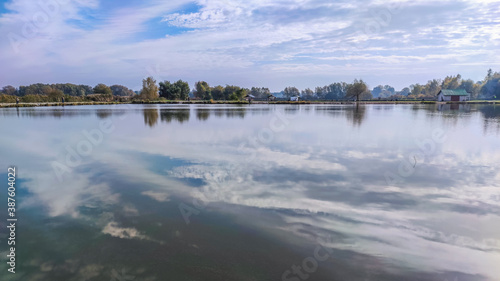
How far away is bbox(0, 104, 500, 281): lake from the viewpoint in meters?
3.89

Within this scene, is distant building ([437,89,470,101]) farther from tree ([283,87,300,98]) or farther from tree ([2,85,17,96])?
tree ([2,85,17,96])

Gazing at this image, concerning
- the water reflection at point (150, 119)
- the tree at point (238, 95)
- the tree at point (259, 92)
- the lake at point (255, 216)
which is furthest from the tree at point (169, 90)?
the lake at point (255, 216)

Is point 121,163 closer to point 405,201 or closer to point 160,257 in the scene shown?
point 160,257

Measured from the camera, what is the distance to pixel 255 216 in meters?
5.38

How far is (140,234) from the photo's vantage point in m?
4.69

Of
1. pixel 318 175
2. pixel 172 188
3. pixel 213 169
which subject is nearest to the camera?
pixel 172 188

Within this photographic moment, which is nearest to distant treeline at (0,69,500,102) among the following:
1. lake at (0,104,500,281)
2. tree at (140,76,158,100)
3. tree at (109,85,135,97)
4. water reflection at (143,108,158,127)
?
tree at (140,76,158,100)

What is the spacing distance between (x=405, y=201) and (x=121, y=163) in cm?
821

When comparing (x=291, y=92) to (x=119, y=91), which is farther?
(x=119, y=91)

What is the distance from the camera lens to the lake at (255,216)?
3.89m

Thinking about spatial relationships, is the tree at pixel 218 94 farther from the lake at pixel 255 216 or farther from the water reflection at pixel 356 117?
the lake at pixel 255 216

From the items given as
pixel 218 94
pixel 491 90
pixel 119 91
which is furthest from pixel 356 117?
pixel 119 91

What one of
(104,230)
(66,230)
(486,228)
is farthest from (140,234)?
Result: (486,228)

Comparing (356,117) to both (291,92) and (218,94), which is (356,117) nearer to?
(218,94)
